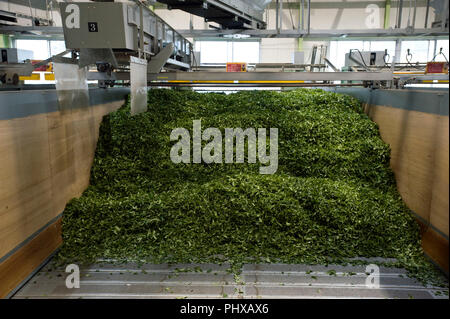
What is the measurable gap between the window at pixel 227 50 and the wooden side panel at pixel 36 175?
11.2 meters

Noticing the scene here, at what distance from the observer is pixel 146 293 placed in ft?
7.93

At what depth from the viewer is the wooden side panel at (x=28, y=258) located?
7.84ft

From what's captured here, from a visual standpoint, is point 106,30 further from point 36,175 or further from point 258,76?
point 258,76

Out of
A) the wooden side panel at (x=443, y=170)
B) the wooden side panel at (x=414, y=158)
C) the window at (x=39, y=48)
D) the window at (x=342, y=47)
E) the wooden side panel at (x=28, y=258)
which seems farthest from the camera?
the window at (x=39, y=48)

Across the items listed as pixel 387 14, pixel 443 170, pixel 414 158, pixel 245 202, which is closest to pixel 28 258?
pixel 245 202

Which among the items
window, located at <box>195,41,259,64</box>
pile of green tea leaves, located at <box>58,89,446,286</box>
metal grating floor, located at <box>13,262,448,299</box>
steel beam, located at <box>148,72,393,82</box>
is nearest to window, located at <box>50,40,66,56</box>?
window, located at <box>195,41,259,64</box>

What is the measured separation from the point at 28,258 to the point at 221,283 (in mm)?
1450

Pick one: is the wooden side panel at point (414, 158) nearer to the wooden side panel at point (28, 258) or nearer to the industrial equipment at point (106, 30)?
the industrial equipment at point (106, 30)

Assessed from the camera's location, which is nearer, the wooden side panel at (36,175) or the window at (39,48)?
the wooden side panel at (36,175)

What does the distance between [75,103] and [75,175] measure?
70 centimetres

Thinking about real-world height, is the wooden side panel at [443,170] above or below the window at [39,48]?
below

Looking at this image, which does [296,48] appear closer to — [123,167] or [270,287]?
[123,167]

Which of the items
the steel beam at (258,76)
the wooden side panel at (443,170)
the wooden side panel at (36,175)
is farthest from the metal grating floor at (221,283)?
the steel beam at (258,76)

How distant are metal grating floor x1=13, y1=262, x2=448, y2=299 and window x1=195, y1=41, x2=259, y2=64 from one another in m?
12.4
